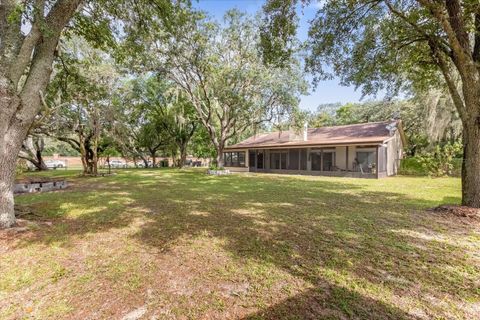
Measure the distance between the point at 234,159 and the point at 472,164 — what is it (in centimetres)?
1982

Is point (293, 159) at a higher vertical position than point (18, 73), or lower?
lower

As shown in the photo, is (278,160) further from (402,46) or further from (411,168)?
(402,46)

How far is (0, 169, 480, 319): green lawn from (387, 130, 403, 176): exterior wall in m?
12.2

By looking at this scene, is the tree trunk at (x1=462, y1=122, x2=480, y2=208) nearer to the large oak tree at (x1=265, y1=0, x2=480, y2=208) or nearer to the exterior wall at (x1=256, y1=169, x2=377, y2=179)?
the large oak tree at (x1=265, y1=0, x2=480, y2=208)

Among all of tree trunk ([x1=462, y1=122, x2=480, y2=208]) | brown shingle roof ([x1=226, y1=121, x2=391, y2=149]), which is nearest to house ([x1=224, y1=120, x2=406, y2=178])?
brown shingle roof ([x1=226, y1=121, x2=391, y2=149])

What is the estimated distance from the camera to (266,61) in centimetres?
743

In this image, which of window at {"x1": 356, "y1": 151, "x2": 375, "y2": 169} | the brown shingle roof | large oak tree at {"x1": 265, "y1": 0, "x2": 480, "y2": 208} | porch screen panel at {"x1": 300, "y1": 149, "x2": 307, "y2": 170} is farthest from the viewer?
porch screen panel at {"x1": 300, "y1": 149, "x2": 307, "y2": 170}

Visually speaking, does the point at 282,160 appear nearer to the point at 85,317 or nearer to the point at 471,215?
the point at 471,215

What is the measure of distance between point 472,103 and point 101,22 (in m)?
9.02

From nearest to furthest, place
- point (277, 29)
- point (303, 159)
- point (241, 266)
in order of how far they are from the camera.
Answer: point (241, 266) → point (277, 29) → point (303, 159)

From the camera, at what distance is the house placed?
1534 centimetres

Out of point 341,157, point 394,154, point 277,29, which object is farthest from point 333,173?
point 277,29

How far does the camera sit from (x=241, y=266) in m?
2.97

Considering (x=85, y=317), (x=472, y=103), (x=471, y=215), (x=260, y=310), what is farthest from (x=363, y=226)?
(x=85, y=317)
